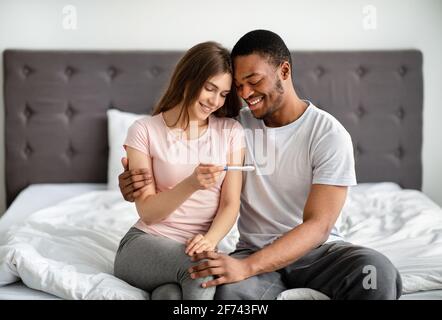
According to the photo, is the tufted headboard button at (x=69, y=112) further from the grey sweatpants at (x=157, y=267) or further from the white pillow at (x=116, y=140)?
the grey sweatpants at (x=157, y=267)

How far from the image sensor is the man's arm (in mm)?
1345

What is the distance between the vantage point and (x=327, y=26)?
2.56 meters

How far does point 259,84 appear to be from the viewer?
4.94 feet

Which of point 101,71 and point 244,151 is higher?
point 101,71

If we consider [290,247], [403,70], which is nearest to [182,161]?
[290,247]

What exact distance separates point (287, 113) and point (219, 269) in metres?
0.46

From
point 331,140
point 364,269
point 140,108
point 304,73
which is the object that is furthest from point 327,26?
point 364,269

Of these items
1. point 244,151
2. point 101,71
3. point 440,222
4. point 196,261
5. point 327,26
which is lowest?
point 440,222

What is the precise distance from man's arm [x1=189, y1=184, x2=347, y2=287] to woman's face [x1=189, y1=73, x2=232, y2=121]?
303mm

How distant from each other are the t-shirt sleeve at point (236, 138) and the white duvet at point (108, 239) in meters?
0.39

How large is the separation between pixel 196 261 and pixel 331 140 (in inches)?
17.0

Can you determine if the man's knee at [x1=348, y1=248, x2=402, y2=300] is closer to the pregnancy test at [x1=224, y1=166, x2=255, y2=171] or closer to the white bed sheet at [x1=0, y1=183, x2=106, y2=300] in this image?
the pregnancy test at [x1=224, y1=166, x2=255, y2=171]

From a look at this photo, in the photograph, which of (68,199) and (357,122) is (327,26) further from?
(68,199)
